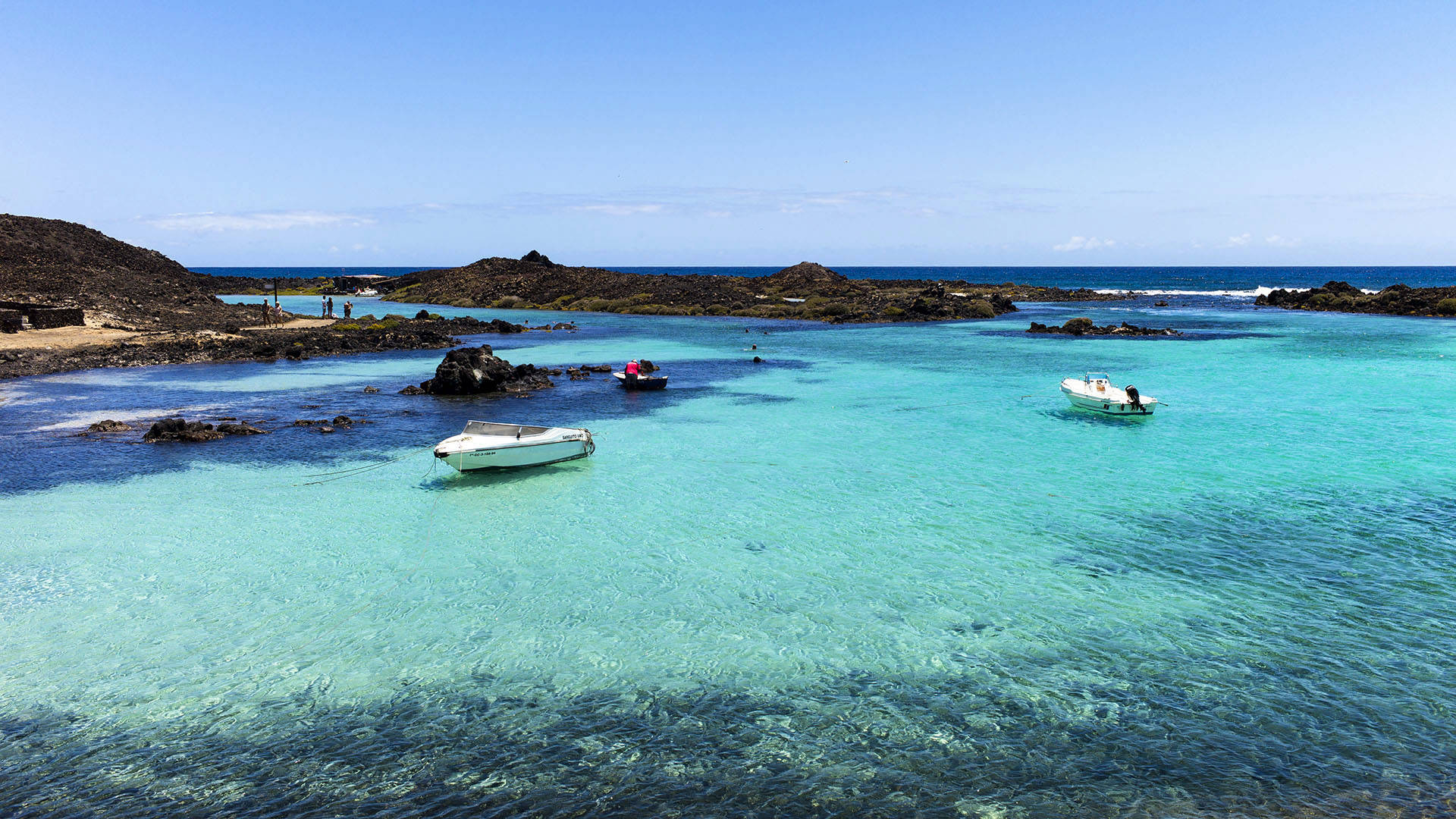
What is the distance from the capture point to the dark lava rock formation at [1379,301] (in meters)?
88.3

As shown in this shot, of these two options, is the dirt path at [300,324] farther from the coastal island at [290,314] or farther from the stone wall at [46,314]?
the stone wall at [46,314]

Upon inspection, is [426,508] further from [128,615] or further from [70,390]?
[70,390]

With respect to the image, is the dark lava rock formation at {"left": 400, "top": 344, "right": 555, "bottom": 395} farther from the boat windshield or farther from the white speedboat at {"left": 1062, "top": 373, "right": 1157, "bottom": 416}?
the white speedboat at {"left": 1062, "top": 373, "right": 1157, "bottom": 416}

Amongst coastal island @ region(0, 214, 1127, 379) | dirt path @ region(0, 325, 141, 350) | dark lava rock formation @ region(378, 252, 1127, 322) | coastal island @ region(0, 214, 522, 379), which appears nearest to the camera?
dirt path @ region(0, 325, 141, 350)

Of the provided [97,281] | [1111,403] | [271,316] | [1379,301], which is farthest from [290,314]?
[1379,301]

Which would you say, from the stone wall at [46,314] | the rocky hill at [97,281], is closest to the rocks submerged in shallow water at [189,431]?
the stone wall at [46,314]

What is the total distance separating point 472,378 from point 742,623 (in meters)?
27.5

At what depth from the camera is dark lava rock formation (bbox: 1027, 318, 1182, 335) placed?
70875 mm

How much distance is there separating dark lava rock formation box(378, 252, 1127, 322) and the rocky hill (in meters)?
38.8

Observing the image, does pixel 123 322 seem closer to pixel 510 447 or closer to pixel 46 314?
pixel 46 314

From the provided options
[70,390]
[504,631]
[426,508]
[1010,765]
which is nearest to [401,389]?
[70,390]

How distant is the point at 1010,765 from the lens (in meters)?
9.80

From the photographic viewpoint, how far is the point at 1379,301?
94.0 meters

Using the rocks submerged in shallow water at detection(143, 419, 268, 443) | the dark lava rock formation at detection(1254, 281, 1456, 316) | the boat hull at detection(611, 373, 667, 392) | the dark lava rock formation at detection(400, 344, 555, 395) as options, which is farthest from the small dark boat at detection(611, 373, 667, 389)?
the dark lava rock formation at detection(1254, 281, 1456, 316)
